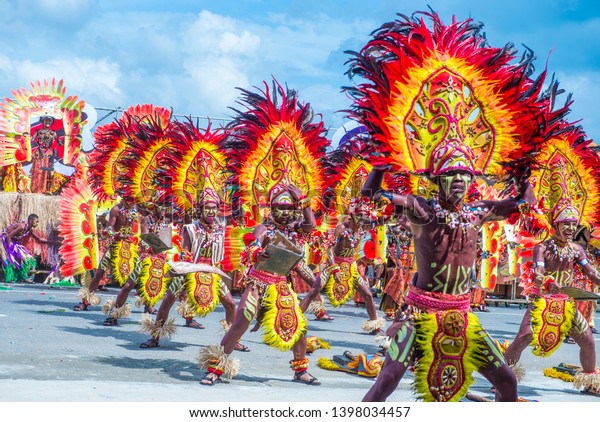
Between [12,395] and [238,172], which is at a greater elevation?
[238,172]

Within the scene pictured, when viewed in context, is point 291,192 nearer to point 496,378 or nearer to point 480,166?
point 480,166

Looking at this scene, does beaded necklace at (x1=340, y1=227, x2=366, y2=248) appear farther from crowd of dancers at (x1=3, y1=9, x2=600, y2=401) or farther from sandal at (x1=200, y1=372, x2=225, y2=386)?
sandal at (x1=200, y1=372, x2=225, y2=386)

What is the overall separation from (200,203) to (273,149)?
1920 millimetres

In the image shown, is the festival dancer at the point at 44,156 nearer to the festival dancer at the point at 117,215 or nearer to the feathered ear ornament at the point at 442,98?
the festival dancer at the point at 117,215

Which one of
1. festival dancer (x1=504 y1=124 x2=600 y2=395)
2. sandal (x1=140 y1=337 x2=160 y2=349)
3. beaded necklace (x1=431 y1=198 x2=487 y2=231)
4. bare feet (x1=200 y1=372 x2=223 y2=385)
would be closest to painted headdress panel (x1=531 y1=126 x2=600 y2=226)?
festival dancer (x1=504 y1=124 x2=600 y2=395)

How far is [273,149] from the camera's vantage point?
714 centimetres

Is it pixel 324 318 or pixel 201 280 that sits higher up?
pixel 201 280

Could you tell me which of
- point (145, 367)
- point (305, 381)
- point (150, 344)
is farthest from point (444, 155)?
point (150, 344)

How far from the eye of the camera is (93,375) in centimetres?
669

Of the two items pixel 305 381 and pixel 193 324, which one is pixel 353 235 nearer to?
pixel 193 324

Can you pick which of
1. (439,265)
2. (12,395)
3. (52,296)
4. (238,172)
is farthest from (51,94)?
(439,265)

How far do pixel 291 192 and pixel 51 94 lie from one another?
1376cm

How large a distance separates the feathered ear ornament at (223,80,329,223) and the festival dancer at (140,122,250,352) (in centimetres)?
140

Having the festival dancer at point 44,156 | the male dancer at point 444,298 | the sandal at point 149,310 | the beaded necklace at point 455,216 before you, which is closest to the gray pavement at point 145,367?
the sandal at point 149,310
